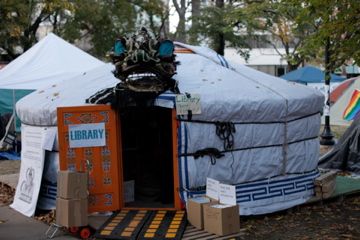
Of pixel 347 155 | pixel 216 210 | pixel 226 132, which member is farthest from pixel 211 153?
pixel 347 155

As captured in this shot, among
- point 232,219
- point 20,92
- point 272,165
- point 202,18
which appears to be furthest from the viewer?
point 202,18

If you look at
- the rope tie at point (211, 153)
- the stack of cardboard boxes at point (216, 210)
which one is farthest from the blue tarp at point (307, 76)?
the stack of cardboard boxes at point (216, 210)

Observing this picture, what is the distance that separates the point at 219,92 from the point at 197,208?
1643 millimetres

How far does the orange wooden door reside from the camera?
697 centimetres

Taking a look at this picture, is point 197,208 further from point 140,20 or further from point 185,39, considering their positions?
point 140,20

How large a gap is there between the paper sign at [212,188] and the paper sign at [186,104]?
900 millimetres

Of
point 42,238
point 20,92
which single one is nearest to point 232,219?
point 42,238

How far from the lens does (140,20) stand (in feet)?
92.0

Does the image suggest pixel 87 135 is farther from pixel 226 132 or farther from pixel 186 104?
pixel 226 132

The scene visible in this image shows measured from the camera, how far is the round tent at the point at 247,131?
711 cm

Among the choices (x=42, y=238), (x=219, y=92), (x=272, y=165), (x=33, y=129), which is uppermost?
(x=219, y=92)

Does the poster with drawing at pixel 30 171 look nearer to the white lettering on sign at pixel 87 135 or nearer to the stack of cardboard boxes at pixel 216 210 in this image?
the white lettering on sign at pixel 87 135

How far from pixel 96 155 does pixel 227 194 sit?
1.78 m

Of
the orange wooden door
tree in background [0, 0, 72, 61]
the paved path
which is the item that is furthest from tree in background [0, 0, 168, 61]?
the orange wooden door
